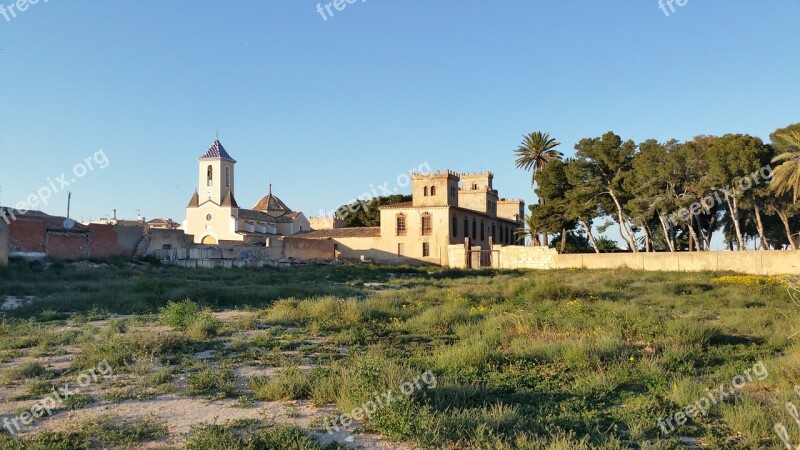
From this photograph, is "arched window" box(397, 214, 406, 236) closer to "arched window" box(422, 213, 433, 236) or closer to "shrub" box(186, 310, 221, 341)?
"arched window" box(422, 213, 433, 236)

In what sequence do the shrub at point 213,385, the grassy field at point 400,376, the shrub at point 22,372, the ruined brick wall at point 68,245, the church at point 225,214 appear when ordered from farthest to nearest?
1. the church at point 225,214
2. the ruined brick wall at point 68,245
3. the shrub at point 22,372
4. the shrub at point 213,385
5. the grassy field at point 400,376

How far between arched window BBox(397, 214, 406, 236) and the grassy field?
118 ft

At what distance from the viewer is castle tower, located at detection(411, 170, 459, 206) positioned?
2037 inches

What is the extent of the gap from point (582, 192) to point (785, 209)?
1289 cm

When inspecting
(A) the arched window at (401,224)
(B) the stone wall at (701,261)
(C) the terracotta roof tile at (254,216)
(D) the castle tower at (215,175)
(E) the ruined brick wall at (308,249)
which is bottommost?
(B) the stone wall at (701,261)

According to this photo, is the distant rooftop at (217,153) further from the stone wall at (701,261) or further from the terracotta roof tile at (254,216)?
the stone wall at (701,261)

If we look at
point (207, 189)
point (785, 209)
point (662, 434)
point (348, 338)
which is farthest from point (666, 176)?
point (207, 189)

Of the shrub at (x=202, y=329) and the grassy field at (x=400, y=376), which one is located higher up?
the shrub at (x=202, y=329)

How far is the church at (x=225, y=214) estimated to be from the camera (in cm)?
5688

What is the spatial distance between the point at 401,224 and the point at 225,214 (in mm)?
17576

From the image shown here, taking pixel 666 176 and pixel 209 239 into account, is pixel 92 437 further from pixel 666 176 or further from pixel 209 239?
pixel 209 239

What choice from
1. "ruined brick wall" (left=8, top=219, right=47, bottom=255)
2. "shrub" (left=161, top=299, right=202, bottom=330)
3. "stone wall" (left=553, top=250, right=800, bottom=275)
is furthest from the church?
"shrub" (left=161, top=299, right=202, bottom=330)

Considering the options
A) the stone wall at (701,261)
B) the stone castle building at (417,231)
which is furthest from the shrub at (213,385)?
the stone castle building at (417,231)

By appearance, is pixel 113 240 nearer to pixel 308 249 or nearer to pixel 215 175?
pixel 308 249
